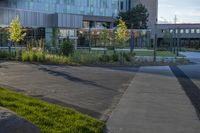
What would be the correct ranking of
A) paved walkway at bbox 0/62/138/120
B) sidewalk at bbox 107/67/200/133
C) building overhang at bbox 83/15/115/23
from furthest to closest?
building overhang at bbox 83/15/115/23
paved walkway at bbox 0/62/138/120
sidewalk at bbox 107/67/200/133

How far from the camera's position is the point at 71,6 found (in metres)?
92.8

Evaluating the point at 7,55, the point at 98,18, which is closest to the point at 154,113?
the point at 7,55

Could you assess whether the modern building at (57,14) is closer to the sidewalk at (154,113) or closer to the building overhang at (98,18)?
the building overhang at (98,18)

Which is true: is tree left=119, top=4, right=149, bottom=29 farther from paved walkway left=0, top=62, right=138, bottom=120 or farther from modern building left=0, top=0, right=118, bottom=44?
paved walkway left=0, top=62, right=138, bottom=120

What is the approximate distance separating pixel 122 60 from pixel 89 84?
1614 centimetres

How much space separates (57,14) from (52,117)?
208ft

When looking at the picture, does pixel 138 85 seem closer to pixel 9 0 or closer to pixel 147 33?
pixel 9 0

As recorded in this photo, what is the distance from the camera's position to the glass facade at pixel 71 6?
8300cm

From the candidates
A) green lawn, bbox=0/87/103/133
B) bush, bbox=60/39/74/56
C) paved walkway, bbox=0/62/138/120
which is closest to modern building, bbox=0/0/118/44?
bush, bbox=60/39/74/56

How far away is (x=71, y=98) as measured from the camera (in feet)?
41.9

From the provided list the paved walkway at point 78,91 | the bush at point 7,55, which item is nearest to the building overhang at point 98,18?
the bush at point 7,55

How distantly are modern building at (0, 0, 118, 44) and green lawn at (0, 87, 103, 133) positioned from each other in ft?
179

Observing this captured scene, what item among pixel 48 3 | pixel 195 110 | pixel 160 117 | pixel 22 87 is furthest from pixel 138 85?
pixel 48 3

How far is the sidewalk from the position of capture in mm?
8750
